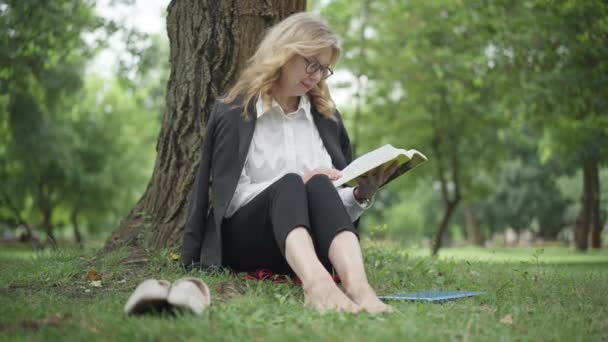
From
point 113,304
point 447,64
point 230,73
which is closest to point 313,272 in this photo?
point 113,304

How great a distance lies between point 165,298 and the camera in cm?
282

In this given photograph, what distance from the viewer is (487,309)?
11.5 feet

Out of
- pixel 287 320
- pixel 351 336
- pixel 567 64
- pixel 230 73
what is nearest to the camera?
pixel 351 336

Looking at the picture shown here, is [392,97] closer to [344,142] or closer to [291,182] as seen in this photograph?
[344,142]

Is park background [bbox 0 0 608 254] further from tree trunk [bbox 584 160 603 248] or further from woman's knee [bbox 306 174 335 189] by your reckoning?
woman's knee [bbox 306 174 335 189]

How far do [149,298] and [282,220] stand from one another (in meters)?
0.84

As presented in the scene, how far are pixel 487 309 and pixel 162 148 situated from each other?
9.27 feet

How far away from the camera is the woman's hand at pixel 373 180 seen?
3789mm

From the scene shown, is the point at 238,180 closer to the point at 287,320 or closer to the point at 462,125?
the point at 287,320

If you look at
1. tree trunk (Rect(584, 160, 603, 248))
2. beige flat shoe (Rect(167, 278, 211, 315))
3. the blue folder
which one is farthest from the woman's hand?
tree trunk (Rect(584, 160, 603, 248))

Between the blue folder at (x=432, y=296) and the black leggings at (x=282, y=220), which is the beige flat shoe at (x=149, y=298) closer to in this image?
the black leggings at (x=282, y=220)

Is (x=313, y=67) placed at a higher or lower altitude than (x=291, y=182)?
higher

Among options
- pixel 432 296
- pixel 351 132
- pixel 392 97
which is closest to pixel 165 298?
pixel 432 296

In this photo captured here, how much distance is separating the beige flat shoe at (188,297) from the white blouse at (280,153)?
106 centimetres
